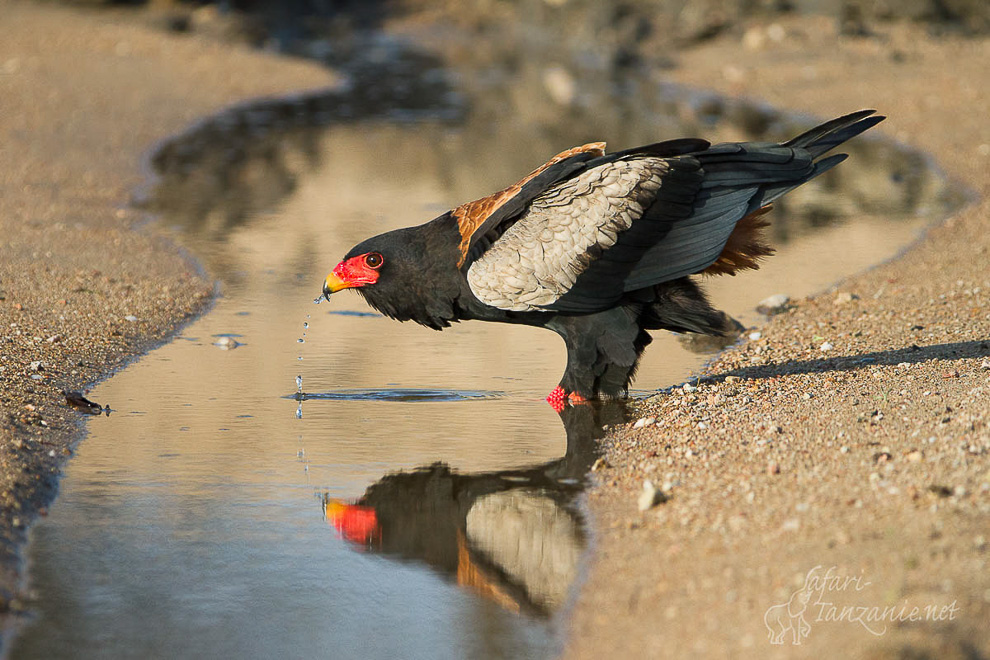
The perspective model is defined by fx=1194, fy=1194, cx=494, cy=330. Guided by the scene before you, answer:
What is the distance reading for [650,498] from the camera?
482 centimetres

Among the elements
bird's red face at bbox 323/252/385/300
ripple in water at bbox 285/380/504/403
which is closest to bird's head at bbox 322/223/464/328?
bird's red face at bbox 323/252/385/300

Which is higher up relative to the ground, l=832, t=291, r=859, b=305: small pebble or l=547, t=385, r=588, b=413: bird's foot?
l=547, t=385, r=588, b=413: bird's foot

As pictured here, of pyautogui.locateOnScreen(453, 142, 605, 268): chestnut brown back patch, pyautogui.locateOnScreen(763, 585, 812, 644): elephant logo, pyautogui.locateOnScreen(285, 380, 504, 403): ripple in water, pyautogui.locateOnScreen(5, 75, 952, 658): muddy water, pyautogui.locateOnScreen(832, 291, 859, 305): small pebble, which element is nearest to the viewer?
pyautogui.locateOnScreen(763, 585, 812, 644): elephant logo

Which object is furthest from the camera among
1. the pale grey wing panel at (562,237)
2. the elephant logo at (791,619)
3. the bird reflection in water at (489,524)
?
the pale grey wing panel at (562,237)

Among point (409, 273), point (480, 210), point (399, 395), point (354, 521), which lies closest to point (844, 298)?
point (480, 210)

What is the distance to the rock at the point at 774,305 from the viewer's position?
853 centimetres

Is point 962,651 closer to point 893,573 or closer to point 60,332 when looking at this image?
point 893,573

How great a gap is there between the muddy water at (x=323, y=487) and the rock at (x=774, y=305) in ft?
0.34

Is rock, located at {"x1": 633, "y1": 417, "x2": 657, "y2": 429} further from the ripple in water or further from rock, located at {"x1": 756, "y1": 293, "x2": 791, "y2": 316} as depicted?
rock, located at {"x1": 756, "y1": 293, "x2": 791, "y2": 316}

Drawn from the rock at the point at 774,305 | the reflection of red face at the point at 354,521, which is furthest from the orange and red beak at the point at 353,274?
the rock at the point at 774,305

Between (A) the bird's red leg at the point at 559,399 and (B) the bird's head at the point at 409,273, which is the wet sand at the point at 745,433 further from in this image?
(B) the bird's head at the point at 409,273

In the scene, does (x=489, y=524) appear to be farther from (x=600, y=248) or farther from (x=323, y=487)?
(x=600, y=248)

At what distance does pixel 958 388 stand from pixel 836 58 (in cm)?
1877

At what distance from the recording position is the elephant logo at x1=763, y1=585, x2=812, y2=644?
3.57 m
